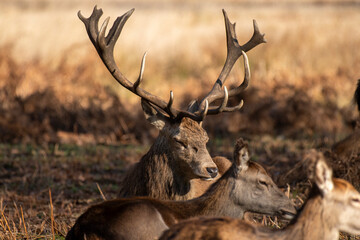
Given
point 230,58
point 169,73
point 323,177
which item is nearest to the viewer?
point 323,177

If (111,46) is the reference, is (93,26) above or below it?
above

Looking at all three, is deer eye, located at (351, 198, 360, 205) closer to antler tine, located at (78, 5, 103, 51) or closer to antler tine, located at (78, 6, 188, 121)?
antler tine, located at (78, 6, 188, 121)

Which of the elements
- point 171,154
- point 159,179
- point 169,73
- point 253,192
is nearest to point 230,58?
point 171,154

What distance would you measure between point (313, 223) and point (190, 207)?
1403 millimetres

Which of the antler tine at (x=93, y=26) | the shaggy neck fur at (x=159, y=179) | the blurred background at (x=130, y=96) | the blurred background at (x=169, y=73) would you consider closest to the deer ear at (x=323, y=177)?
the shaggy neck fur at (x=159, y=179)

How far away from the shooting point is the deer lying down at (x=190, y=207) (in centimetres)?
534

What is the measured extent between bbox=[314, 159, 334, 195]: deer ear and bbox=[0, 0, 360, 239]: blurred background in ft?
10.2

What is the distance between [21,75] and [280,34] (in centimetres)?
922

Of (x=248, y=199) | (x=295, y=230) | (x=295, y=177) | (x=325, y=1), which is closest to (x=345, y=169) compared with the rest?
(x=295, y=177)

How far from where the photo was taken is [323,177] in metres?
4.53

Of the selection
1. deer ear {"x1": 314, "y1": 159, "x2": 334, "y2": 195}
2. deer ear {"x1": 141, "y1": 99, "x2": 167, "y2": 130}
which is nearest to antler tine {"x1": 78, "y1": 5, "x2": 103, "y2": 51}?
deer ear {"x1": 141, "y1": 99, "x2": 167, "y2": 130}

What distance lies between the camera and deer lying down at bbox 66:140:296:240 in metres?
5.34

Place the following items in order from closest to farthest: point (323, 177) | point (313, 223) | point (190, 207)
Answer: point (323, 177) < point (313, 223) < point (190, 207)

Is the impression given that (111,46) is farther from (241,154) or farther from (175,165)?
(241,154)
